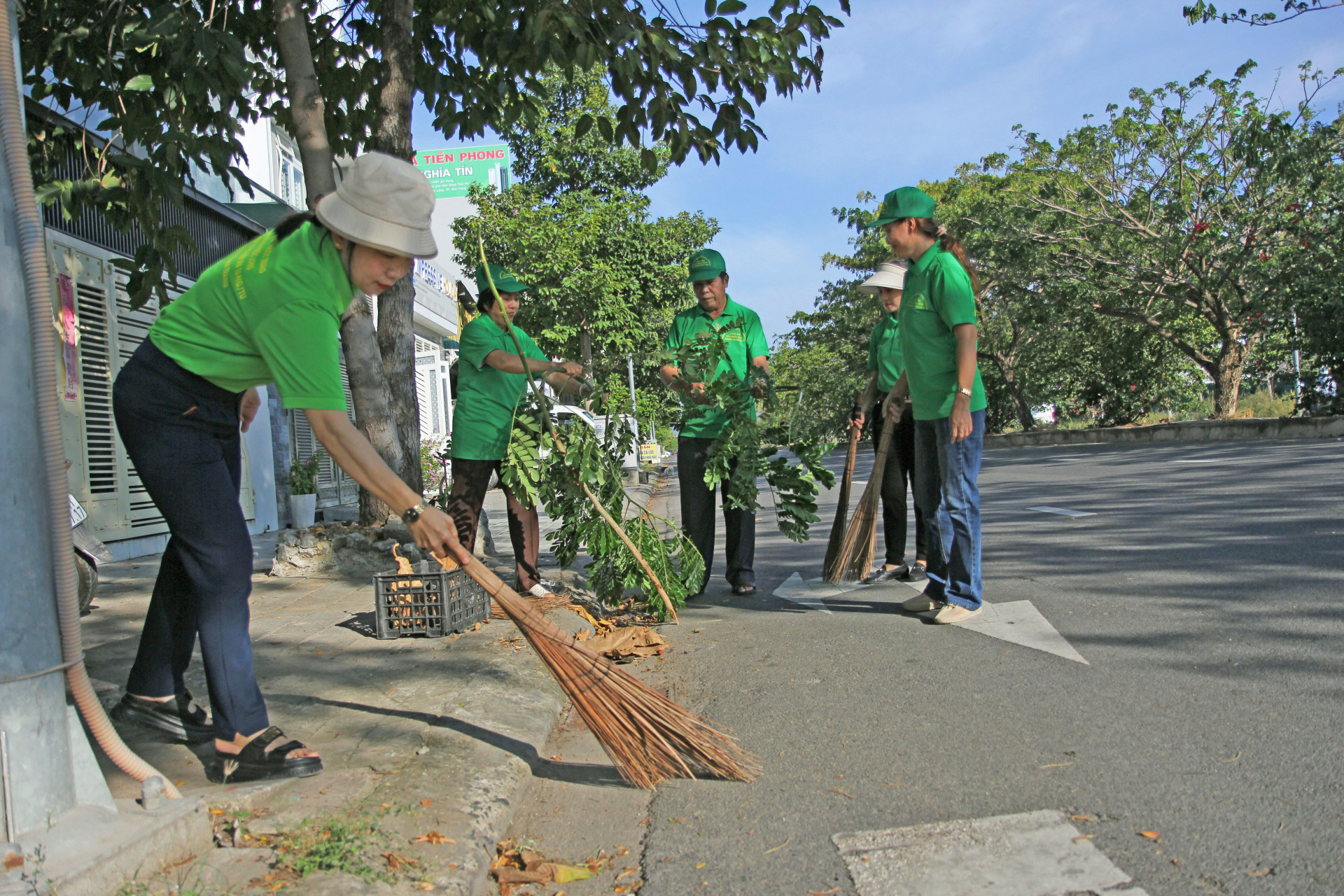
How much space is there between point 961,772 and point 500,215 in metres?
25.8

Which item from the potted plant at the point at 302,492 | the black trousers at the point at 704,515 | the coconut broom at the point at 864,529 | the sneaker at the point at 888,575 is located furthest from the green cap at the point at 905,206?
the potted plant at the point at 302,492

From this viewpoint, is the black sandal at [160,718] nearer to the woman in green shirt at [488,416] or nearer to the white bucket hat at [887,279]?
the woman in green shirt at [488,416]

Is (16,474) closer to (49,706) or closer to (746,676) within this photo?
(49,706)

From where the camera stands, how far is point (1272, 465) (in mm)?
12281

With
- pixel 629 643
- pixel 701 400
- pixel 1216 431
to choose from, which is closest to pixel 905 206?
pixel 701 400

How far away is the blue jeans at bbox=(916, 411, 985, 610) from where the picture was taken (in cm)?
501

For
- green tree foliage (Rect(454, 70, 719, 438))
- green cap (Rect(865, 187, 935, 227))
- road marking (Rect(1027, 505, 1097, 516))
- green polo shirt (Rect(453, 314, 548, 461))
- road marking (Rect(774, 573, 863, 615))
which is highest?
green tree foliage (Rect(454, 70, 719, 438))

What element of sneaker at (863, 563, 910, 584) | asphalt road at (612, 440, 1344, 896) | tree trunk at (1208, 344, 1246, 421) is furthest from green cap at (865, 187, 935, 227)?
tree trunk at (1208, 344, 1246, 421)

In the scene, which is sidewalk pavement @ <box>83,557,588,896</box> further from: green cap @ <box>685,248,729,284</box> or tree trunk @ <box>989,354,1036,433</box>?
tree trunk @ <box>989,354,1036,433</box>

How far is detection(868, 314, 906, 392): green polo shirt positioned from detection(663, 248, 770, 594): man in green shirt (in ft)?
2.43

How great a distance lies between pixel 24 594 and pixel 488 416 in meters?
3.72

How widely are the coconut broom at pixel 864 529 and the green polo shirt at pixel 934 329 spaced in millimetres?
802

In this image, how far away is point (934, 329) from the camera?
205 inches

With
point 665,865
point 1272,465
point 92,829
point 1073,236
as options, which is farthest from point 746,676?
point 1073,236
